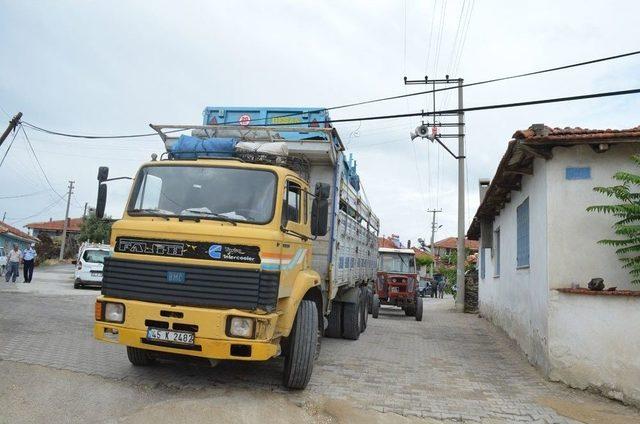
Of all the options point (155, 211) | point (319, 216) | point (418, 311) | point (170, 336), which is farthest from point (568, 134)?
point (418, 311)

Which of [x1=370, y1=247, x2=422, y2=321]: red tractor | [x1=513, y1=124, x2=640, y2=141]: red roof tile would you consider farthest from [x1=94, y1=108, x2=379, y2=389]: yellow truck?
[x1=370, y1=247, x2=422, y2=321]: red tractor

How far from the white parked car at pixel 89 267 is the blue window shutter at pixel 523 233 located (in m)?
15.2

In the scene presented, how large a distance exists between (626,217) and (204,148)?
214 inches

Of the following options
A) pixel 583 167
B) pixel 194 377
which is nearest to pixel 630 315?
pixel 583 167

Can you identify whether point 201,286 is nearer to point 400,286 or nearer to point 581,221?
point 581,221

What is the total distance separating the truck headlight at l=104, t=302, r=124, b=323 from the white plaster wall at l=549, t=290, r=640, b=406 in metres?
5.24

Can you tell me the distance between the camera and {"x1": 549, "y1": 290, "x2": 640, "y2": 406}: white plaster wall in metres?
5.96

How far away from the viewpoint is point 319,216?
6.02 metres

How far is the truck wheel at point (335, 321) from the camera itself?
9984mm

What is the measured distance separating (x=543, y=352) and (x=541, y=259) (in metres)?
1.29

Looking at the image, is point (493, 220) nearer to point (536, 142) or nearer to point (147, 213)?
point (536, 142)

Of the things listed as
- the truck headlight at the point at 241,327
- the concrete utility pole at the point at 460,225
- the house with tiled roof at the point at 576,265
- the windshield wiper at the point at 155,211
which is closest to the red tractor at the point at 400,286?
the concrete utility pole at the point at 460,225

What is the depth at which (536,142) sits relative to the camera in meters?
6.60

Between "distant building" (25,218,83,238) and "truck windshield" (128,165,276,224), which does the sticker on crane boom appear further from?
"distant building" (25,218,83,238)
